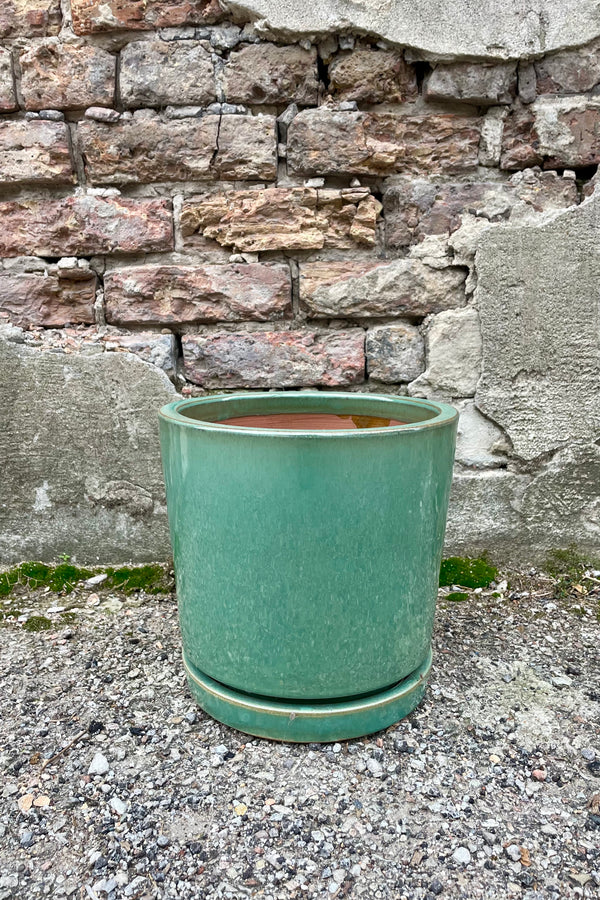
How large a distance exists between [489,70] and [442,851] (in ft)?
6.20

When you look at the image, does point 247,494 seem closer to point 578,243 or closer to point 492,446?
point 492,446

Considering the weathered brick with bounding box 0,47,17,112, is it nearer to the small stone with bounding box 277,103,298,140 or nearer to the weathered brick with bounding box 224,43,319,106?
the weathered brick with bounding box 224,43,319,106

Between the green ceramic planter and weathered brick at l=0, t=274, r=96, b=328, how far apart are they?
0.78m

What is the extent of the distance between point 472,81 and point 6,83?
1.33 metres

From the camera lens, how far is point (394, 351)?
5.95 feet

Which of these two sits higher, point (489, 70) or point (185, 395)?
point (489, 70)

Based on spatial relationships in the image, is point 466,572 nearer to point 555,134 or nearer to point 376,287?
point 376,287

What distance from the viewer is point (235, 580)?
3.72 feet

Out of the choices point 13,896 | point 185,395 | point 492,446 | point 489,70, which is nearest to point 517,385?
point 492,446

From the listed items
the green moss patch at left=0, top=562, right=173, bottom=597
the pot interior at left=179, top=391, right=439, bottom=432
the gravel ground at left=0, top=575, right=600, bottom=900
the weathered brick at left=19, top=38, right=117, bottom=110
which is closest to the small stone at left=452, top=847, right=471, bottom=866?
the gravel ground at left=0, top=575, right=600, bottom=900

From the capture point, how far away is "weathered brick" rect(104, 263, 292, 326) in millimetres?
1769

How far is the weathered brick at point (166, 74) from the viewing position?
5.47ft

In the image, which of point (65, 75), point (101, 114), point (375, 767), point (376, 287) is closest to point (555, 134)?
point (376, 287)

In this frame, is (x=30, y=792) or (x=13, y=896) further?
(x=30, y=792)
